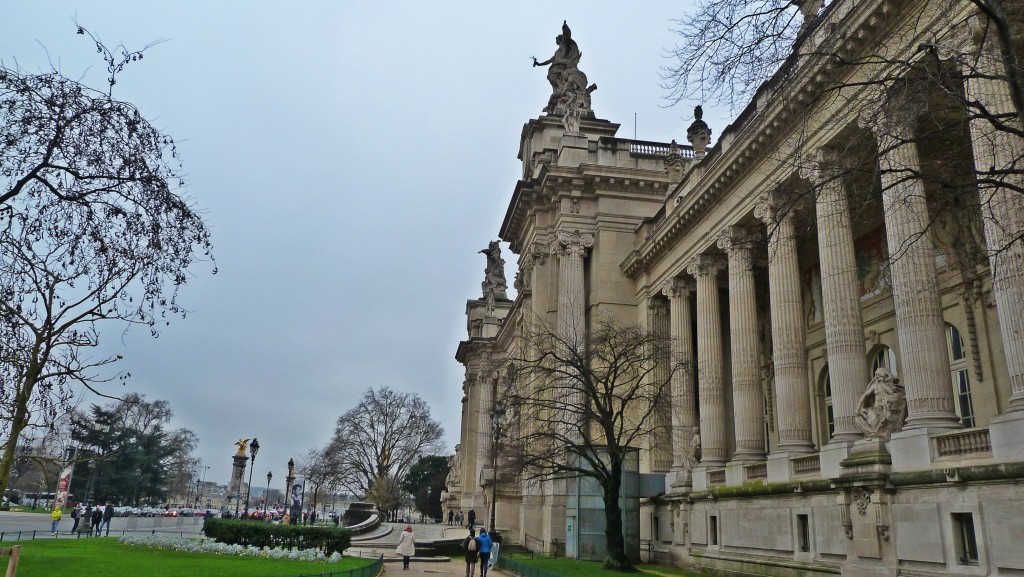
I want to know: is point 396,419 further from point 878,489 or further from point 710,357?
point 878,489

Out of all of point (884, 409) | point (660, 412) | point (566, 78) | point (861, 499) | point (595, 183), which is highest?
point (566, 78)

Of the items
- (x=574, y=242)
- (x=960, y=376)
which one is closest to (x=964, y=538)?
(x=960, y=376)

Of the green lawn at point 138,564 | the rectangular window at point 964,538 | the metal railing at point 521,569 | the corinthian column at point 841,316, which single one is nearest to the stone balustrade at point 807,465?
the corinthian column at point 841,316

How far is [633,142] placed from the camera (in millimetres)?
38438

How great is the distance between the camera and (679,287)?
103 ft

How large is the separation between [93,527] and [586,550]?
2466 cm

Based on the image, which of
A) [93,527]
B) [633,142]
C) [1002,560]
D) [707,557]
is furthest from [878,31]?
[93,527]

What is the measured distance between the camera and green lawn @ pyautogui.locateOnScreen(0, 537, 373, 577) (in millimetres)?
15299

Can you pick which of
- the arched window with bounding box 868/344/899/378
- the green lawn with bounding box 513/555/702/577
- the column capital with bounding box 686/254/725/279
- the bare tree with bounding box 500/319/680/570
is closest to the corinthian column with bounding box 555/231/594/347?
the bare tree with bounding box 500/319/680/570

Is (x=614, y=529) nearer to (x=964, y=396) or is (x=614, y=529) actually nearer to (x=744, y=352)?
(x=744, y=352)

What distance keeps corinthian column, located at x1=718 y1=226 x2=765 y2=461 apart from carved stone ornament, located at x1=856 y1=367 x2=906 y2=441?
7.33 m

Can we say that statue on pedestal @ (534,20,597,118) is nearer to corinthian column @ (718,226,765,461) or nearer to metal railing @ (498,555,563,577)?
corinthian column @ (718,226,765,461)

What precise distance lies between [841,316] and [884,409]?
3192 millimetres

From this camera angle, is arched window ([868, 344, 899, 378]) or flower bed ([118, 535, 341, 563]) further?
arched window ([868, 344, 899, 378])
